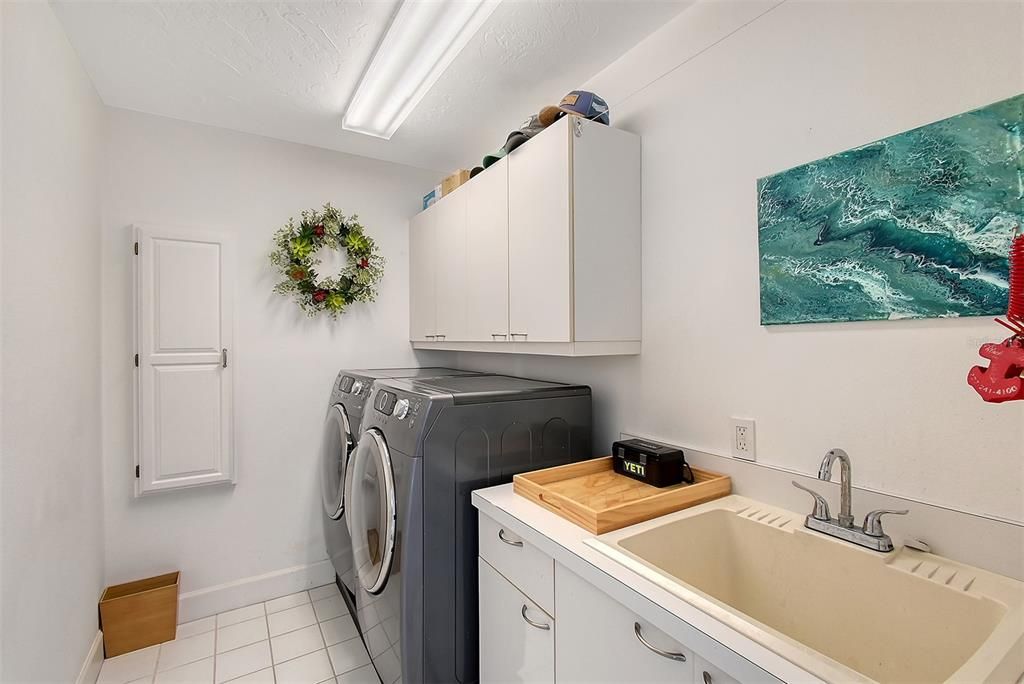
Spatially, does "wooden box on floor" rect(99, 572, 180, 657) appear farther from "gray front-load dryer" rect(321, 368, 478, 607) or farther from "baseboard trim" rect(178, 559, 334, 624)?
"gray front-load dryer" rect(321, 368, 478, 607)

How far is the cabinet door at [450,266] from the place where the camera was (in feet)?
7.82

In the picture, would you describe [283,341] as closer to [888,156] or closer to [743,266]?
[743,266]

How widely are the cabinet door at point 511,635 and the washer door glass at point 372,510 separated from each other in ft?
1.17

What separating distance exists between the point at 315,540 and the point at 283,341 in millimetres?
1160

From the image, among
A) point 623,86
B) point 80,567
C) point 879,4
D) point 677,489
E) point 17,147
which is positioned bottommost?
point 80,567

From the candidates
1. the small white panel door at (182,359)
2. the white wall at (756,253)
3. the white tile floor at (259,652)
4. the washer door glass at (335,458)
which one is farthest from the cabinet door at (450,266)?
the white tile floor at (259,652)

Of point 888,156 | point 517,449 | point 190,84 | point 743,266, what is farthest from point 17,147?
point 888,156

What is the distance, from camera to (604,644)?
109 cm

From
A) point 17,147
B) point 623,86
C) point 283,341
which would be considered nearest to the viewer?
point 17,147

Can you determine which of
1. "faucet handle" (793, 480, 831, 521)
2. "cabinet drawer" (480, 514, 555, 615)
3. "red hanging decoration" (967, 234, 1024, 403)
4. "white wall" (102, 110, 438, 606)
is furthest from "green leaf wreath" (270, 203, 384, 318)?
"red hanging decoration" (967, 234, 1024, 403)

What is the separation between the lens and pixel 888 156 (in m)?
1.17

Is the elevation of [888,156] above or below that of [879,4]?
below

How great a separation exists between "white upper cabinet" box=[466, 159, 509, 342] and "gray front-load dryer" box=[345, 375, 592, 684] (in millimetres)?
368

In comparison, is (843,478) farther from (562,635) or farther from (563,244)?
(563,244)
